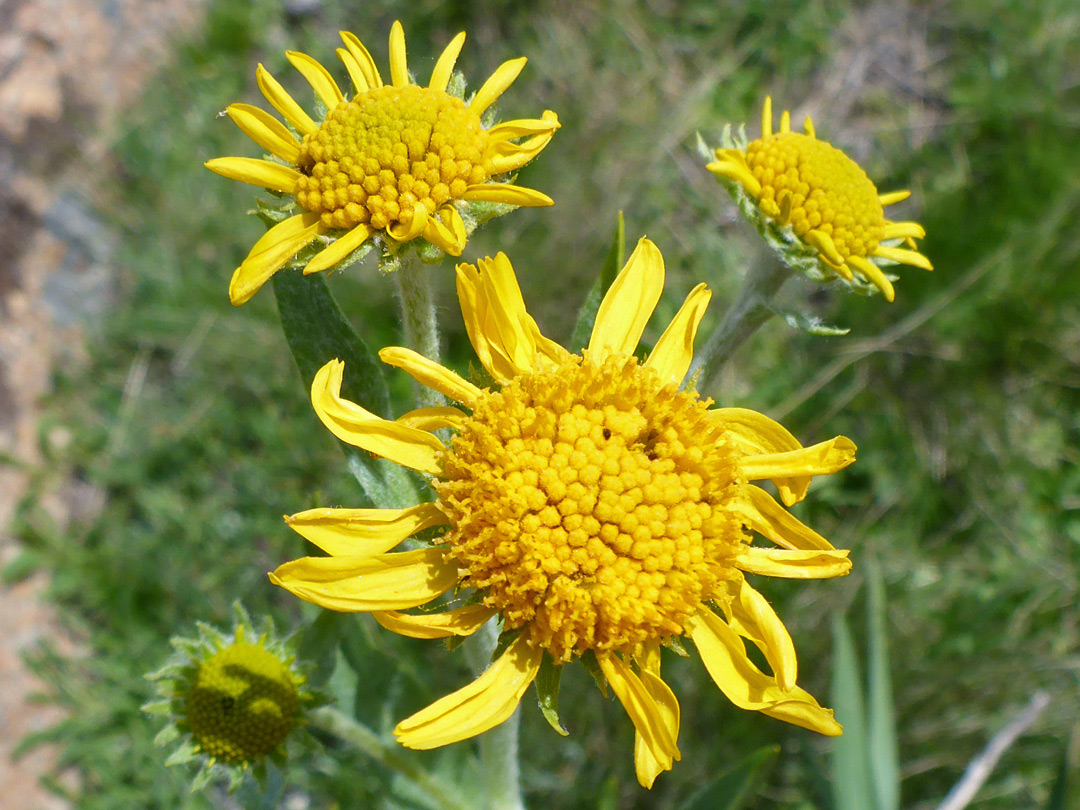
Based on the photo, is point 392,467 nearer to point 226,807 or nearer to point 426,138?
point 426,138

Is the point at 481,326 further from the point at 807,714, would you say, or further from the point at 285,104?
the point at 807,714

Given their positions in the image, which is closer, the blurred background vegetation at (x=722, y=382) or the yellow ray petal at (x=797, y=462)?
the yellow ray petal at (x=797, y=462)

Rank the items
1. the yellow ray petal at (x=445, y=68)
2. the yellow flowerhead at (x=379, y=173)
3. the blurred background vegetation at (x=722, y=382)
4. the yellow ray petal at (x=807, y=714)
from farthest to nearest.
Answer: the blurred background vegetation at (x=722, y=382)
the yellow ray petal at (x=445, y=68)
the yellow flowerhead at (x=379, y=173)
the yellow ray petal at (x=807, y=714)

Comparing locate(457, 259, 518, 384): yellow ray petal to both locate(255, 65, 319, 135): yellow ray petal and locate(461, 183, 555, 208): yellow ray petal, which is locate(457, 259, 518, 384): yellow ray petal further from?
locate(255, 65, 319, 135): yellow ray petal

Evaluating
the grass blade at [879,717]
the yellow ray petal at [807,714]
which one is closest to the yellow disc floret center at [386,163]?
the yellow ray petal at [807,714]

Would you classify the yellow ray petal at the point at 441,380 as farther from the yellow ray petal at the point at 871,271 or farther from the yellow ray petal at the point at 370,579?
→ the yellow ray petal at the point at 871,271

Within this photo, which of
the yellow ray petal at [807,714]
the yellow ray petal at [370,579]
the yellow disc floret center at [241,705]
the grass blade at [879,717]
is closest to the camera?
the yellow ray petal at [370,579]

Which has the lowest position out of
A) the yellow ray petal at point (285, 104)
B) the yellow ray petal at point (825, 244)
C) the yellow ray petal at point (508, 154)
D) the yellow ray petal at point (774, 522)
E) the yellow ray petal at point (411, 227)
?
the yellow ray petal at point (774, 522)
